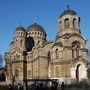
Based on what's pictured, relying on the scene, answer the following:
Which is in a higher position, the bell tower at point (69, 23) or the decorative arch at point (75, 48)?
the bell tower at point (69, 23)

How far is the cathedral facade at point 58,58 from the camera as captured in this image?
54.7 m

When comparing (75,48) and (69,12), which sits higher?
(69,12)

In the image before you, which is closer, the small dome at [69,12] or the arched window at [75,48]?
the arched window at [75,48]

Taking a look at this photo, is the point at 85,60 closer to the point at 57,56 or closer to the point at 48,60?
the point at 57,56

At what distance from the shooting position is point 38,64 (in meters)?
61.2

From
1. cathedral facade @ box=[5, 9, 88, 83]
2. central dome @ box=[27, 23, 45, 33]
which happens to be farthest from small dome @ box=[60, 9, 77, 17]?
central dome @ box=[27, 23, 45, 33]

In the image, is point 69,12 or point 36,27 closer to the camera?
point 69,12

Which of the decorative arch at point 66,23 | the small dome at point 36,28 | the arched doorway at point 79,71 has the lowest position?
the arched doorway at point 79,71

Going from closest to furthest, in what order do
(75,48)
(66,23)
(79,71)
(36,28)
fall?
(79,71) < (75,48) < (66,23) < (36,28)

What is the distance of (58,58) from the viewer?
182ft

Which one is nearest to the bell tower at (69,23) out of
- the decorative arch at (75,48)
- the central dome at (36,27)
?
the decorative arch at (75,48)

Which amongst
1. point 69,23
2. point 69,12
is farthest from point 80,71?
point 69,12

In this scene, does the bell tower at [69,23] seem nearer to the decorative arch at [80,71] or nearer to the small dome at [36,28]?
the decorative arch at [80,71]

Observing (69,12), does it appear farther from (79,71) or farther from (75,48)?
(79,71)
